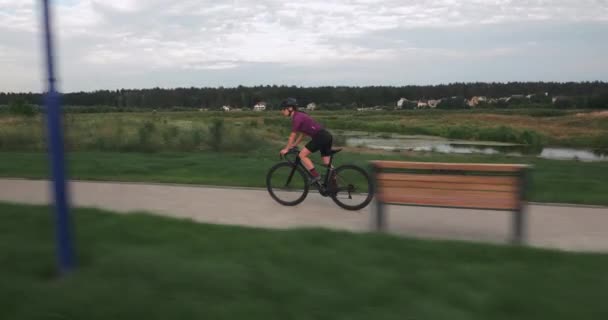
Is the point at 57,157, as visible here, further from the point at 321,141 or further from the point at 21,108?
the point at 21,108

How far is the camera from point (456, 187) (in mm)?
6078

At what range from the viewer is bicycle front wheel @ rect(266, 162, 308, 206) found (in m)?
8.13

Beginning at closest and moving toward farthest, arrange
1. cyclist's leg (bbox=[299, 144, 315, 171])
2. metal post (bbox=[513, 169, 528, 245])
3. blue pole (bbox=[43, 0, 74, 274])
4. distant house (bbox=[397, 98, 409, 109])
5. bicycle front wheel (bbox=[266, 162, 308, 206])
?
blue pole (bbox=[43, 0, 74, 274]) < metal post (bbox=[513, 169, 528, 245]) < cyclist's leg (bbox=[299, 144, 315, 171]) < bicycle front wheel (bbox=[266, 162, 308, 206]) < distant house (bbox=[397, 98, 409, 109])

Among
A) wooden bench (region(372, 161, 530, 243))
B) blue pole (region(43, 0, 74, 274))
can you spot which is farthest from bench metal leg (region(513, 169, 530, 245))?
blue pole (region(43, 0, 74, 274))

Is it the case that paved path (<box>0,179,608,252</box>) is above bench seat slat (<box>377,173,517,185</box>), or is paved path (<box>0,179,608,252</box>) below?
below

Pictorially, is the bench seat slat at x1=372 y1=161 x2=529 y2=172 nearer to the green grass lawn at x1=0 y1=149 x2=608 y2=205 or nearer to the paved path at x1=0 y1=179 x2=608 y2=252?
the paved path at x1=0 y1=179 x2=608 y2=252

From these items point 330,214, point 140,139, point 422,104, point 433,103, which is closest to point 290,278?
point 330,214

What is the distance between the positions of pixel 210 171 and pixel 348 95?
84.7m

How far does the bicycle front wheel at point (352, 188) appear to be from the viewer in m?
7.66

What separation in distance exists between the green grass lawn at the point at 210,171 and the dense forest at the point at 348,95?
209ft

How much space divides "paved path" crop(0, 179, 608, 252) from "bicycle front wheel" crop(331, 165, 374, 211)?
0.15 m

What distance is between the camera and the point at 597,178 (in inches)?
420

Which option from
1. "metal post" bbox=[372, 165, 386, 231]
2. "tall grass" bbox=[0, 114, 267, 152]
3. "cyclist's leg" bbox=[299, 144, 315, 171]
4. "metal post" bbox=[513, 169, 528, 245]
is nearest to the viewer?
"metal post" bbox=[513, 169, 528, 245]

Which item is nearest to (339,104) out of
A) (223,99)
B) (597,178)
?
(223,99)
